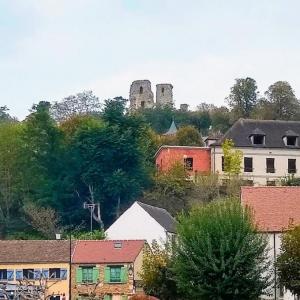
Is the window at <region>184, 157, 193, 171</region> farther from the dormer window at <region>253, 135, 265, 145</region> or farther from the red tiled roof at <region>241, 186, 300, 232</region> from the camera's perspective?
the red tiled roof at <region>241, 186, 300, 232</region>

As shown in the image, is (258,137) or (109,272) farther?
(258,137)

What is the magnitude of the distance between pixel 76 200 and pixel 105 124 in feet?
22.2

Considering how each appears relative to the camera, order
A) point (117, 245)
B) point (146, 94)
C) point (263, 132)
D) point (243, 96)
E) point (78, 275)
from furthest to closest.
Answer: point (146, 94)
point (243, 96)
point (263, 132)
point (117, 245)
point (78, 275)

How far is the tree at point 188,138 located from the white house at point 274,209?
35112 mm

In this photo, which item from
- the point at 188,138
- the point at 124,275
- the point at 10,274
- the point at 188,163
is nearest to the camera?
the point at 124,275

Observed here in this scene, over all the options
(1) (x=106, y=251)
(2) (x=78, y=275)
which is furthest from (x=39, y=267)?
(1) (x=106, y=251)

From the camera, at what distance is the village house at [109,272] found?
173ft

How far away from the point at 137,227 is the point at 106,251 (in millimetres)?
4524

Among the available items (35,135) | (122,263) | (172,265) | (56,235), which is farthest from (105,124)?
(172,265)

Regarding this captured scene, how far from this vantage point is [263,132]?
7525 centimetres

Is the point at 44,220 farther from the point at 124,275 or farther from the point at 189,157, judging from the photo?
the point at 189,157

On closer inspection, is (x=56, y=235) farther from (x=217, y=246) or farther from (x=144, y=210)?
(x=217, y=246)

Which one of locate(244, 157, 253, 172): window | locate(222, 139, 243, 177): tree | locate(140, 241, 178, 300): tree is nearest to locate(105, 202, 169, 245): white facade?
locate(140, 241, 178, 300): tree

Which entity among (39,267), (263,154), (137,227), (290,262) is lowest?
(39,267)
